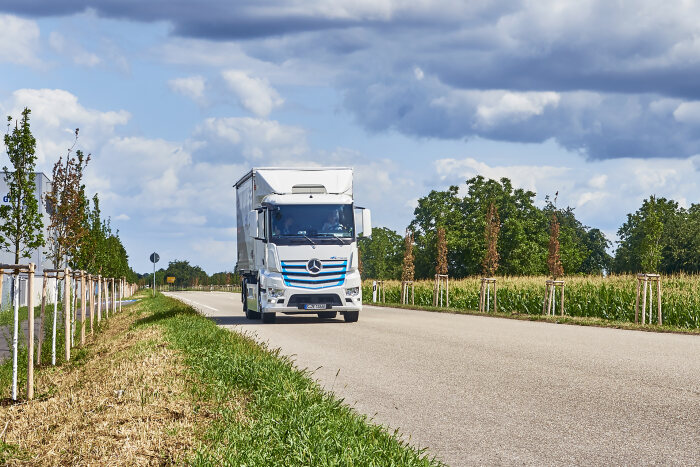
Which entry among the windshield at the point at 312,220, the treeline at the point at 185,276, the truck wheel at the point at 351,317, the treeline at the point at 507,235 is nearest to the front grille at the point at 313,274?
the windshield at the point at 312,220

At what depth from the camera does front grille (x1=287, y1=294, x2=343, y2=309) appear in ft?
68.1

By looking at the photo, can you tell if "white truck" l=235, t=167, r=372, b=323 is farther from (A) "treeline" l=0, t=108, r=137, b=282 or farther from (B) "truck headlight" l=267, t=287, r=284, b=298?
(A) "treeline" l=0, t=108, r=137, b=282

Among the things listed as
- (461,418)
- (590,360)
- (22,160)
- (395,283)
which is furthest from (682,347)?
(395,283)

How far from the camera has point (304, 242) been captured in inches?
808

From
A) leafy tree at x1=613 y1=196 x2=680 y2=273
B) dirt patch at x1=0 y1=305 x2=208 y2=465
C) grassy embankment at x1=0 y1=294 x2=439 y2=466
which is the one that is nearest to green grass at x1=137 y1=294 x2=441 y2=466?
grassy embankment at x1=0 y1=294 x2=439 y2=466

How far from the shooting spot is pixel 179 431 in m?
A: 6.00

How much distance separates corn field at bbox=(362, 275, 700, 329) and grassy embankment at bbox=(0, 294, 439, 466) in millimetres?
17313

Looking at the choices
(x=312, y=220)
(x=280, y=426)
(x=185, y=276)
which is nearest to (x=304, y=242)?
(x=312, y=220)

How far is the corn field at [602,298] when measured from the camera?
23672 millimetres

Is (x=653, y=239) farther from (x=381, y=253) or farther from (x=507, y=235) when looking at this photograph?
(x=381, y=253)

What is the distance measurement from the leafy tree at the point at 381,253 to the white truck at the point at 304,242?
74.6 metres

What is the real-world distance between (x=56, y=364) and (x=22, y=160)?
9050 millimetres

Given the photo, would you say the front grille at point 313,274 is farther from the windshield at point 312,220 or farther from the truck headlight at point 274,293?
the windshield at point 312,220

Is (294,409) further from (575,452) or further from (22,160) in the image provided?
(22,160)
